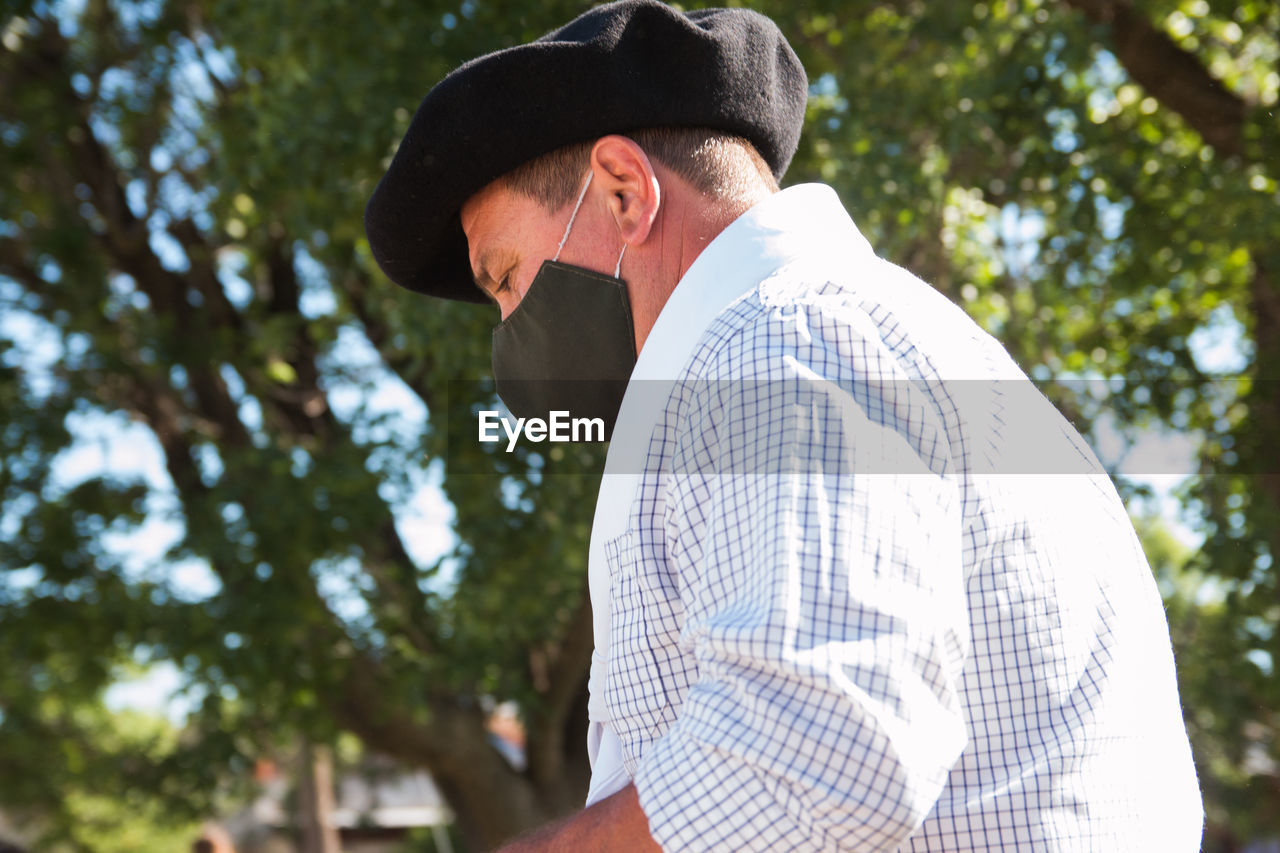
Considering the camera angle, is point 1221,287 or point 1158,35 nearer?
point 1158,35

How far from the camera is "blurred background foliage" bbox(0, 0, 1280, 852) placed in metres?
5.98

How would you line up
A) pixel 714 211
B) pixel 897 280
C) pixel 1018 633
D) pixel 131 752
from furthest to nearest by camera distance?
pixel 131 752, pixel 714 211, pixel 897 280, pixel 1018 633

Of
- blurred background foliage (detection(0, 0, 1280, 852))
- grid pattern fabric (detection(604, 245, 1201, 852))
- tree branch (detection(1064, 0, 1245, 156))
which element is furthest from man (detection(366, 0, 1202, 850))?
tree branch (detection(1064, 0, 1245, 156))

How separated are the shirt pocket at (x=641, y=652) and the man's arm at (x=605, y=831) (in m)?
0.08

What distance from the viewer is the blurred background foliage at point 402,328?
5.98 meters

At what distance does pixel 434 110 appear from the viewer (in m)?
1.67

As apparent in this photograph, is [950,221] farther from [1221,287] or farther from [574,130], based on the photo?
[574,130]

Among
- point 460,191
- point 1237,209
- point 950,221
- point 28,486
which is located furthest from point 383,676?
point 460,191

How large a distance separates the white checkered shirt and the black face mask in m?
0.41

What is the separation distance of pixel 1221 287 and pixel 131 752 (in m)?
8.97

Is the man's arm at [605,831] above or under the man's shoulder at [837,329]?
under

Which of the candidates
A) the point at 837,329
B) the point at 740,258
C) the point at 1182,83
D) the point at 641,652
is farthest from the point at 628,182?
the point at 1182,83

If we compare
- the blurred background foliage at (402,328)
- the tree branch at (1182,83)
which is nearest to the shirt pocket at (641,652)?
the blurred background foliage at (402,328)

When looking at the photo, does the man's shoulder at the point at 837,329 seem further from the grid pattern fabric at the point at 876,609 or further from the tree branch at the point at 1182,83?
the tree branch at the point at 1182,83
